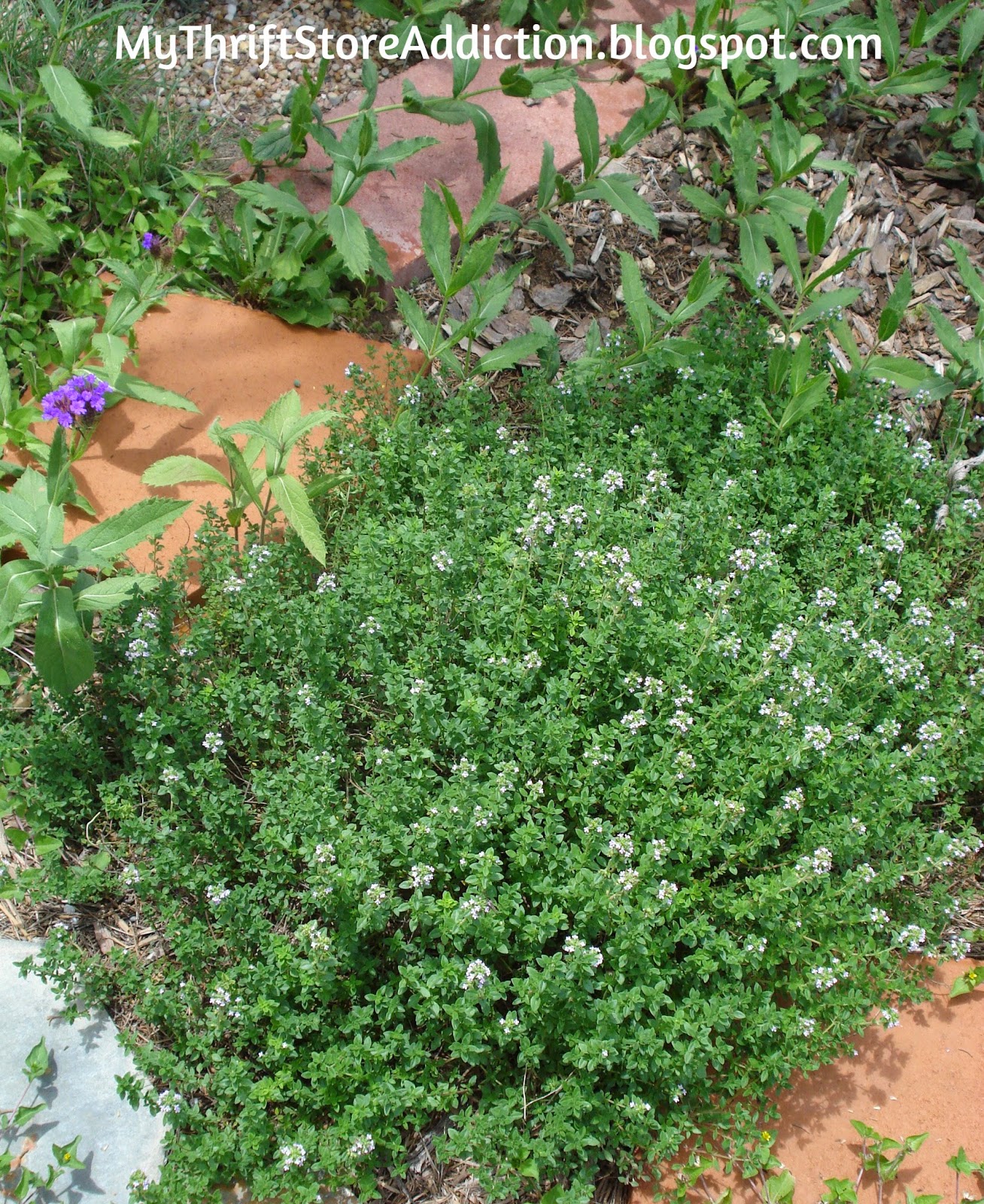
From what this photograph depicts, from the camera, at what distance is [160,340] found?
13.1 ft

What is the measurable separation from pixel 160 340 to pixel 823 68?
3.22m

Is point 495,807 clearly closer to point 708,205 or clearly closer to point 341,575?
point 341,575

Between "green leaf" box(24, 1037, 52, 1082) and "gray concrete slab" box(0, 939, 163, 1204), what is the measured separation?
1.3 inches

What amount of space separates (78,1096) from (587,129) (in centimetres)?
375

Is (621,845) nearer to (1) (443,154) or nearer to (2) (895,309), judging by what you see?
(2) (895,309)

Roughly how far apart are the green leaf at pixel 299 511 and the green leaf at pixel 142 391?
58cm

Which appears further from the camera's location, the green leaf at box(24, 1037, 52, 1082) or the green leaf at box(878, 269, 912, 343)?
the green leaf at box(878, 269, 912, 343)

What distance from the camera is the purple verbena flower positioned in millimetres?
3324

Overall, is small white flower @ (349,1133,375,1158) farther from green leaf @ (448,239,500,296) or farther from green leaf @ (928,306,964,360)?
green leaf @ (928,306,964,360)

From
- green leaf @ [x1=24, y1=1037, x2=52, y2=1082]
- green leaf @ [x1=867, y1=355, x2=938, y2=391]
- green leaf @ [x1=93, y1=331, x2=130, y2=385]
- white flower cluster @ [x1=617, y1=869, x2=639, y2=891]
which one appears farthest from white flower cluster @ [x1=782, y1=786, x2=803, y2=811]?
green leaf @ [x1=93, y1=331, x2=130, y2=385]

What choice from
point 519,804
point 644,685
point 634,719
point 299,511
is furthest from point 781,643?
point 299,511

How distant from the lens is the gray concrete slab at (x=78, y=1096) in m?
2.58

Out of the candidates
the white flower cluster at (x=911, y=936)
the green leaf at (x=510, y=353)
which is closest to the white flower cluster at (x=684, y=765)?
the white flower cluster at (x=911, y=936)

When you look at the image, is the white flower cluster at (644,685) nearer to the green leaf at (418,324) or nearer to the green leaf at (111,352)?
the green leaf at (418,324)
